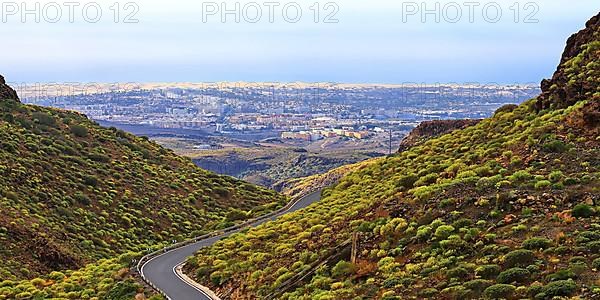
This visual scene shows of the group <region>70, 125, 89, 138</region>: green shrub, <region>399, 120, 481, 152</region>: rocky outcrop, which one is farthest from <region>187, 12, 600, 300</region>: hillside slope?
<region>70, 125, 89, 138</region>: green shrub

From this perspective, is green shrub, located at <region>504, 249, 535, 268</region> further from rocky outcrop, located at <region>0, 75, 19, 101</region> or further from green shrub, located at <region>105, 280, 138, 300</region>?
rocky outcrop, located at <region>0, 75, 19, 101</region>

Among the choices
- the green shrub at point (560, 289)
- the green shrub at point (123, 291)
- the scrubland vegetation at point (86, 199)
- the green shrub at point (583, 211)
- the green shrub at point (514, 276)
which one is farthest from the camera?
the scrubland vegetation at point (86, 199)

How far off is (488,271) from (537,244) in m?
1.47

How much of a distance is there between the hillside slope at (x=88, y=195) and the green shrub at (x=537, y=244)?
25.6 m

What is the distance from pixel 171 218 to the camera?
2040 inches

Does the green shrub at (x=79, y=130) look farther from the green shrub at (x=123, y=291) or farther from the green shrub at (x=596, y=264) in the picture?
the green shrub at (x=596, y=264)

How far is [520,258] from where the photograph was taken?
58.6ft

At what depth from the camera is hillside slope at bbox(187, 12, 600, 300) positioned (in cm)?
1778

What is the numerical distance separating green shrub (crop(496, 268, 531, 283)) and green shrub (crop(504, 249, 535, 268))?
1.87ft

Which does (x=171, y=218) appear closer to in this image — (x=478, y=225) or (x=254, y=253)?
(x=254, y=253)

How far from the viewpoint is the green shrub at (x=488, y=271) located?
17.8m

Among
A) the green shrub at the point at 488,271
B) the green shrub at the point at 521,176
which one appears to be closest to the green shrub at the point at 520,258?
the green shrub at the point at 488,271

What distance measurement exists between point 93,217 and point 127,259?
41.0 ft

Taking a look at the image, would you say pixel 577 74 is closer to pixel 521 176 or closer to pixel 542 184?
pixel 521 176
